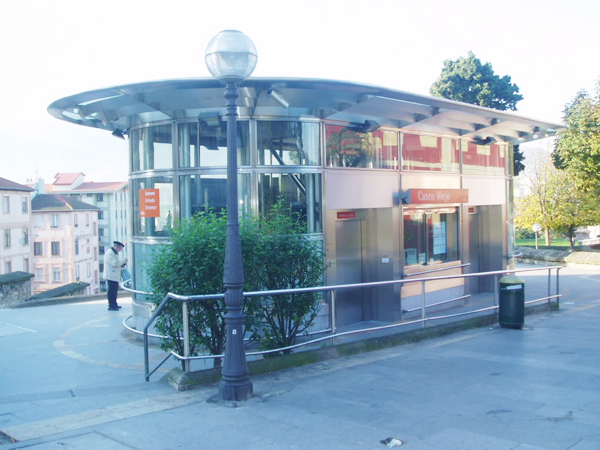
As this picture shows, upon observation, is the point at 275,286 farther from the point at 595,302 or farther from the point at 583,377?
the point at 595,302

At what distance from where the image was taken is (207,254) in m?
7.51

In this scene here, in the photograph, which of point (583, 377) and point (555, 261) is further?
point (555, 261)

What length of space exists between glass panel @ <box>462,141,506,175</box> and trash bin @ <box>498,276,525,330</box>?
4770 millimetres

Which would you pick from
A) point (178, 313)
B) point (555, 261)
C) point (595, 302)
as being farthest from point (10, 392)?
point (555, 261)

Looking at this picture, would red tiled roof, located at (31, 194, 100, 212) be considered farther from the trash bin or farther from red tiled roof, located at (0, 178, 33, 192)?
the trash bin

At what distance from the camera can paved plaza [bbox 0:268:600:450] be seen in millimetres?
5250

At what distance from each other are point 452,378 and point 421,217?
7.02 meters

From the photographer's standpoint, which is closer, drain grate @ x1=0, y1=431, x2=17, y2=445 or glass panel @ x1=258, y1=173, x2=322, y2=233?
drain grate @ x1=0, y1=431, x2=17, y2=445

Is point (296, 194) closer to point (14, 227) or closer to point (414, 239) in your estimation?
point (414, 239)

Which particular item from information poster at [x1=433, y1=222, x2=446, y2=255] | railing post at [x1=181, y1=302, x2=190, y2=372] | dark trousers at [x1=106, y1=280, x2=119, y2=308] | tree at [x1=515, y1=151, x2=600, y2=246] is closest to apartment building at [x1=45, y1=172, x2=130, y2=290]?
tree at [x1=515, y1=151, x2=600, y2=246]

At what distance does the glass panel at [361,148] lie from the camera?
11.5 meters

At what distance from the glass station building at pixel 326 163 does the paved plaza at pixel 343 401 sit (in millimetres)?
2339

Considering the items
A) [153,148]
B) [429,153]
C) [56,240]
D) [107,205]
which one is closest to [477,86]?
[429,153]

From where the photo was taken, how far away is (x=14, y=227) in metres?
57.1
